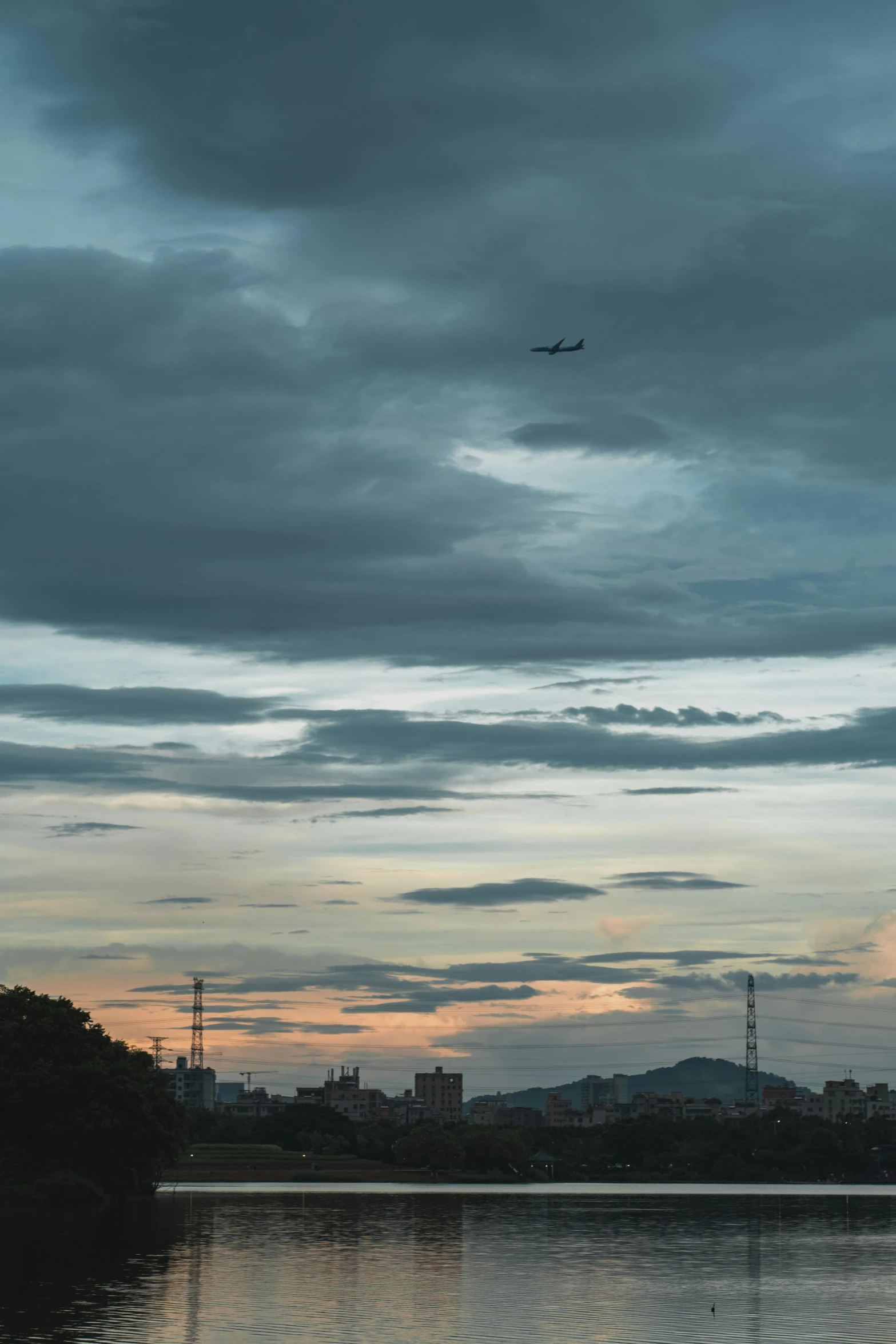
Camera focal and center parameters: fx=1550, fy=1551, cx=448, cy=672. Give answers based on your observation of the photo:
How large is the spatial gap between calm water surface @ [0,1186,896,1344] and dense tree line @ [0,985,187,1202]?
19.1 feet

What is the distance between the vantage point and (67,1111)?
128 metres

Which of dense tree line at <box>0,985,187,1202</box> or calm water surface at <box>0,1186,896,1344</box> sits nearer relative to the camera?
calm water surface at <box>0,1186,896,1344</box>

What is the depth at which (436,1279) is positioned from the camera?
71812 millimetres

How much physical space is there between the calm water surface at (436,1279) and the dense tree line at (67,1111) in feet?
19.1

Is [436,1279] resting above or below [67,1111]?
below

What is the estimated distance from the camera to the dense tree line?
126062 millimetres

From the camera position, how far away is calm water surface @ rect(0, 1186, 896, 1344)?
52.3m

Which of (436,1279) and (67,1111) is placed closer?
(436,1279)

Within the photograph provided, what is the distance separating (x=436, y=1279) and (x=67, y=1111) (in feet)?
210

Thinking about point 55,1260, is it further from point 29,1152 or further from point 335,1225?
point 29,1152

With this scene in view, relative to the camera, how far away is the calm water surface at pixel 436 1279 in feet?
172

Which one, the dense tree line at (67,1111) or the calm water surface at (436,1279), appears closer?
the calm water surface at (436,1279)

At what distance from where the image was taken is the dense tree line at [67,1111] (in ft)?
414

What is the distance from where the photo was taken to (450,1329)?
5272cm
